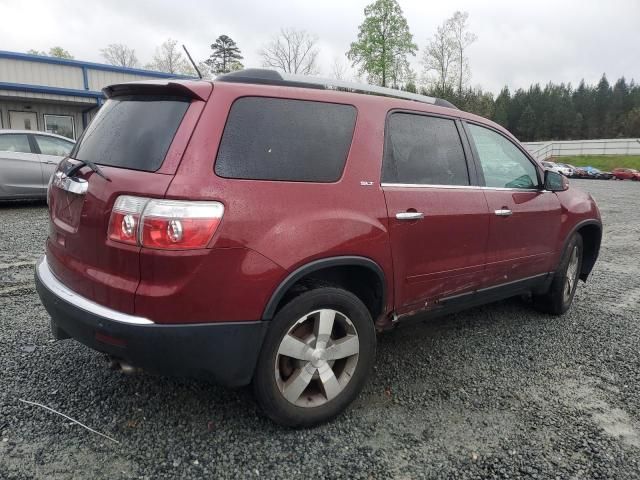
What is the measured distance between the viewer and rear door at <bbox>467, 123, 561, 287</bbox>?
356cm

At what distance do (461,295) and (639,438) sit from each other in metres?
1.28

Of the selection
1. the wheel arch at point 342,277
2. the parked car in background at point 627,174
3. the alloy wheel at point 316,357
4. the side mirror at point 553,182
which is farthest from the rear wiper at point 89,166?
the parked car in background at point 627,174

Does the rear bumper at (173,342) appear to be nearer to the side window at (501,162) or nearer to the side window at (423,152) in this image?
the side window at (423,152)

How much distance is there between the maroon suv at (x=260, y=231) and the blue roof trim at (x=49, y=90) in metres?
14.3

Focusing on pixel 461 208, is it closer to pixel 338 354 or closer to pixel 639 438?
pixel 338 354

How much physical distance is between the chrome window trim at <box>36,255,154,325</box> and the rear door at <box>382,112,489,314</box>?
1.45 meters

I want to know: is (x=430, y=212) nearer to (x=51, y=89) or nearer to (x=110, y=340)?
(x=110, y=340)

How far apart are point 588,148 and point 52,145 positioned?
67.6m

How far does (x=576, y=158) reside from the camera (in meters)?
60.9

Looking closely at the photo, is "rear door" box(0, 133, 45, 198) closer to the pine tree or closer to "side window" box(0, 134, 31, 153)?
"side window" box(0, 134, 31, 153)

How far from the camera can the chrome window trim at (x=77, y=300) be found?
7.00 feet

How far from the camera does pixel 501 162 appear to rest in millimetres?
3797

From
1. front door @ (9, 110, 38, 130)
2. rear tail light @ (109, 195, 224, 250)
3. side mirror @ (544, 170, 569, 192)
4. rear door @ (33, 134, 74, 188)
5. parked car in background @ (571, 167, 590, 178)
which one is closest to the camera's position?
rear tail light @ (109, 195, 224, 250)

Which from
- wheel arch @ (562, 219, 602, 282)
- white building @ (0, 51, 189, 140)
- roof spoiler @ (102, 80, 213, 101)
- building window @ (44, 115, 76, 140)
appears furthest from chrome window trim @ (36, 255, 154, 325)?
building window @ (44, 115, 76, 140)
